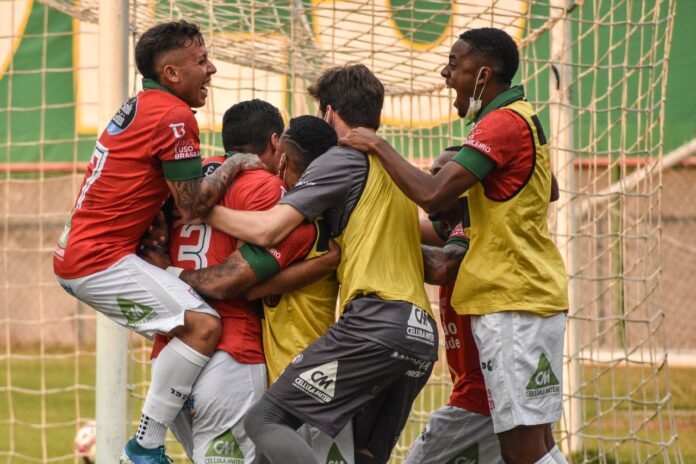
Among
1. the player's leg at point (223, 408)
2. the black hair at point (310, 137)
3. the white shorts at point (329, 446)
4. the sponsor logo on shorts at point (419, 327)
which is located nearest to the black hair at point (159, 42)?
the black hair at point (310, 137)

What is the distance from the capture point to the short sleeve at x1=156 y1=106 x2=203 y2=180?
4367mm

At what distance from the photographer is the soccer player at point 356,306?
4.28 m

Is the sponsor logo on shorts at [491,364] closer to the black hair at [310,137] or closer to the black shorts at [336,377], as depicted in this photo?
the black shorts at [336,377]

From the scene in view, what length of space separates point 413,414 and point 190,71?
170 inches

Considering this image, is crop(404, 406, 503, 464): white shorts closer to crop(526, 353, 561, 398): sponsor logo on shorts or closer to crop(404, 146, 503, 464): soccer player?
crop(404, 146, 503, 464): soccer player

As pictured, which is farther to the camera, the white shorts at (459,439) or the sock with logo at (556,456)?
the white shorts at (459,439)

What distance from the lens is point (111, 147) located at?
4512mm

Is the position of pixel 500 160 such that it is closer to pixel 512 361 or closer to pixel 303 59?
pixel 512 361

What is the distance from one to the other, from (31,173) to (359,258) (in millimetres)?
11480

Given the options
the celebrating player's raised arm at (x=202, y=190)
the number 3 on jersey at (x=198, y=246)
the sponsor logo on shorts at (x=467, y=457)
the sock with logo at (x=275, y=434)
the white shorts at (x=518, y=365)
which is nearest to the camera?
the sock with logo at (x=275, y=434)

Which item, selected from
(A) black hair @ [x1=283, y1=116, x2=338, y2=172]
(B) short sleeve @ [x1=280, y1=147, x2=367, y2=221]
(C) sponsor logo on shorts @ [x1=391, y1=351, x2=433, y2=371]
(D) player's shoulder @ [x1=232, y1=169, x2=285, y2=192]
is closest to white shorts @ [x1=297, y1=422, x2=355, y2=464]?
(C) sponsor logo on shorts @ [x1=391, y1=351, x2=433, y2=371]

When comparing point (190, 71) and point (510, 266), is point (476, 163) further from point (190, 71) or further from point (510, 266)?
point (190, 71)

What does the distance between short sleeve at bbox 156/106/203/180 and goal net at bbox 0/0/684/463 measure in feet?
6.31

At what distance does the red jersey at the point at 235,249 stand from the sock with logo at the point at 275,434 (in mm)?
270
